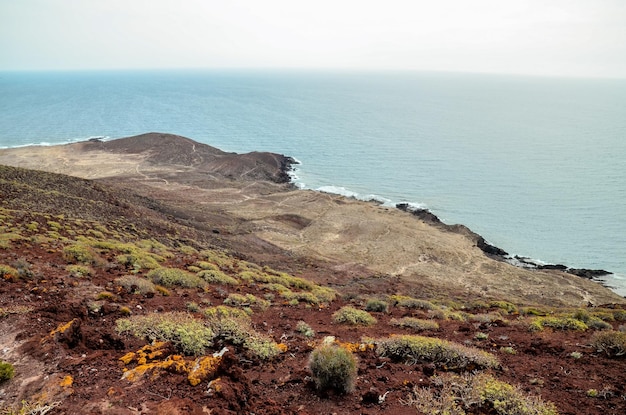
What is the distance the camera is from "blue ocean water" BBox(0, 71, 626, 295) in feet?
172

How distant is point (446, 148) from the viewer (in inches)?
3762

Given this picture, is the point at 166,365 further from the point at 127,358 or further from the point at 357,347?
the point at 357,347

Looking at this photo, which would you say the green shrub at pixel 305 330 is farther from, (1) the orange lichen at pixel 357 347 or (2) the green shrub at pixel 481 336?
(2) the green shrub at pixel 481 336

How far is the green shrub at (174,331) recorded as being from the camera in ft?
28.9

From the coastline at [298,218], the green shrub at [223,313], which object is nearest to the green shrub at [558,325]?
the green shrub at [223,313]

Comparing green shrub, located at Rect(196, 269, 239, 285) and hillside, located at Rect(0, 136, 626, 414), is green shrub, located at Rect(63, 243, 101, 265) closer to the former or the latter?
hillside, located at Rect(0, 136, 626, 414)

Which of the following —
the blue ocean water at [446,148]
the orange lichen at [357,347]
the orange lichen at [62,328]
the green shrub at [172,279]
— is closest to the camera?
the orange lichen at [62,328]

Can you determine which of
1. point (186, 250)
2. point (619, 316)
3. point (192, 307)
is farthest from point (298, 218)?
point (192, 307)

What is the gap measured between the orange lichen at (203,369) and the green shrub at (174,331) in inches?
34.7

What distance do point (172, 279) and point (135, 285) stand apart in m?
2.04

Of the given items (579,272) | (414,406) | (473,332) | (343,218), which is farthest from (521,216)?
(414,406)

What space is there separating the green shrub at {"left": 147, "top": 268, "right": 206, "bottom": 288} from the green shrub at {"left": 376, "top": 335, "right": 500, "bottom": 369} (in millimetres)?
8971

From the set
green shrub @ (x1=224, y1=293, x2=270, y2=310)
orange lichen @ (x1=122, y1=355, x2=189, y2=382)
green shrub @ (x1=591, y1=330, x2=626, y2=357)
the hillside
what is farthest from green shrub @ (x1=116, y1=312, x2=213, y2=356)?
green shrub @ (x1=591, y1=330, x2=626, y2=357)

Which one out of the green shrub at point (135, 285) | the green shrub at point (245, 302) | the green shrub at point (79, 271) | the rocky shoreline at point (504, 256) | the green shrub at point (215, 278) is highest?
the green shrub at point (79, 271)
